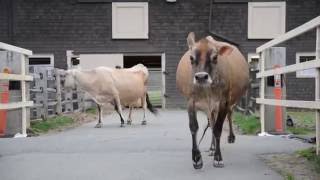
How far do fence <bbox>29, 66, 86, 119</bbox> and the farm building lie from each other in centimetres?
494

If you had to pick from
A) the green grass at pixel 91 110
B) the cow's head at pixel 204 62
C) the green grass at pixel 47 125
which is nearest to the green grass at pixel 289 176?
the cow's head at pixel 204 62

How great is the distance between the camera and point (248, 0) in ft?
84.9

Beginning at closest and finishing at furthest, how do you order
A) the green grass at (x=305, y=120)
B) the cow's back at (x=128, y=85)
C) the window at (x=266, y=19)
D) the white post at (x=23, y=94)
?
the white post at (x=23, y=94) < the green grass at (x=305, y=120) < the cow's back at (x=128, y=85) < the window at (x=266, y=19)

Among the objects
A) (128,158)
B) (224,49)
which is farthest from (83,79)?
(224,49)

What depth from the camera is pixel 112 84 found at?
1596 centimetres

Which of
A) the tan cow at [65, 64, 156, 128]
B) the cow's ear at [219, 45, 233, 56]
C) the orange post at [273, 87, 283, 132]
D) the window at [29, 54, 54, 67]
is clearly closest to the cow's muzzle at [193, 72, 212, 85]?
the cow's ear at [219, 45, 233, 56]

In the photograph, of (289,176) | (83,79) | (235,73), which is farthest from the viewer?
(83,79)

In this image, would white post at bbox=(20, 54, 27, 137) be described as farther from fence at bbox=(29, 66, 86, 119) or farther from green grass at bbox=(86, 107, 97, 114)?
green grass at bbox=(86, 107, 97, 114)

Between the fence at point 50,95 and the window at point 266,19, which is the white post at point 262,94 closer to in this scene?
the fence at point 50,95

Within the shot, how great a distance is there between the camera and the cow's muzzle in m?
6.18

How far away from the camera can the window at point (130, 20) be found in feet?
84.9

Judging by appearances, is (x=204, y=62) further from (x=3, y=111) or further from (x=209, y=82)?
(x=3, y=111)

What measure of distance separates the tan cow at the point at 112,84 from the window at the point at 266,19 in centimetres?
1007

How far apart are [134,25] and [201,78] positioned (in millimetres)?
19978
